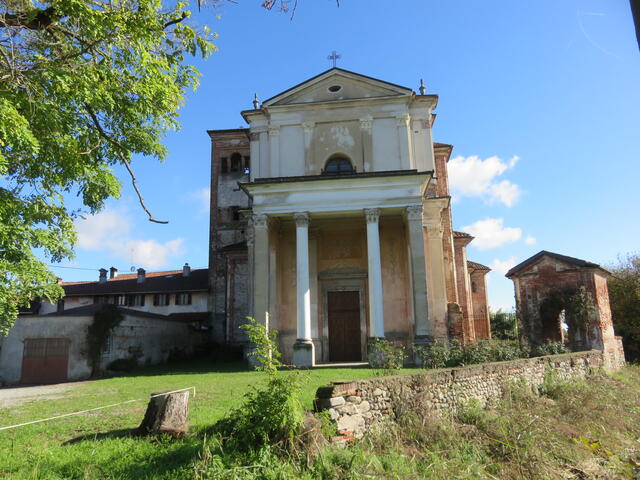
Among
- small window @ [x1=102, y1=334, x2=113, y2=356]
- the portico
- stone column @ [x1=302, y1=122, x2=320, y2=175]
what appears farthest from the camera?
small window @ [x1=102, y1=334, x2=113, y2=356]

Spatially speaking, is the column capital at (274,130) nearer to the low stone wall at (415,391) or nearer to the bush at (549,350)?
the bush at (549,350)

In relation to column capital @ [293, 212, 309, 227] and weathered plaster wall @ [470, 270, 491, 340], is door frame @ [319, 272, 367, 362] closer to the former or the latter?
column capital @ [293, 212, 309, 227]

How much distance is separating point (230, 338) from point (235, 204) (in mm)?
8351

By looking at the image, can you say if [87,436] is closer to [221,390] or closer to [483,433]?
[221,390]

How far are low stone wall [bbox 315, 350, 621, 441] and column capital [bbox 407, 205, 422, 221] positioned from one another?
660 cm

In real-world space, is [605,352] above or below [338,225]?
below

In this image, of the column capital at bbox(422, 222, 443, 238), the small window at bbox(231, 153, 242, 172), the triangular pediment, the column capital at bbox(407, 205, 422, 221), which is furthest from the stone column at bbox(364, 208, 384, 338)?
the small window at bbox(231, 153, 242, 172)

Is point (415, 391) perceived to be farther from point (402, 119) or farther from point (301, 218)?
point (402, 119)

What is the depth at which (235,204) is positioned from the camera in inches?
1147

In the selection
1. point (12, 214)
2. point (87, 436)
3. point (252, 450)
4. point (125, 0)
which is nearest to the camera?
point (252, 450)

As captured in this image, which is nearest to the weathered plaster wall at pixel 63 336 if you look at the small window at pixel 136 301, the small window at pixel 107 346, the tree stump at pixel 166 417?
the small window at pixel 107 346

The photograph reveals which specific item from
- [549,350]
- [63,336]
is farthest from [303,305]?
[63,336]

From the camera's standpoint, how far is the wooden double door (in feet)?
65.2

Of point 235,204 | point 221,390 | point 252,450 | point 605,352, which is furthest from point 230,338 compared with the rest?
point 252,450
